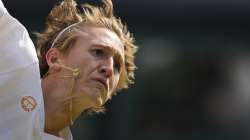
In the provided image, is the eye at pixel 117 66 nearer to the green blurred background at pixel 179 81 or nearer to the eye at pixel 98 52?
the eye at pixel 98 52

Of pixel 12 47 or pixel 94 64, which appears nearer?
pixel 12 47

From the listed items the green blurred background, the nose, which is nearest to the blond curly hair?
the nose

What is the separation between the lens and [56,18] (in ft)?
13.5

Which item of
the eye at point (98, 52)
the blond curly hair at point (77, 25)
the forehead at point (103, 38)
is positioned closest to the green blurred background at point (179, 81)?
the blond curly hair at point (77, 25)

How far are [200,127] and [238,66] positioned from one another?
82 centimetres

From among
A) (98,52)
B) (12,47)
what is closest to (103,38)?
(98,52)

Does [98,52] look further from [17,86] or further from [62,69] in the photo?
[17,86]

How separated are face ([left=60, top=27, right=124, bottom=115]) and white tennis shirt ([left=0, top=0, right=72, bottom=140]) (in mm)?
307

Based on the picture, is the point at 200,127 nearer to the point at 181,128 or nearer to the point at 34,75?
the point at 181,128

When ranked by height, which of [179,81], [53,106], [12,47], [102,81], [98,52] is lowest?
[179,81]

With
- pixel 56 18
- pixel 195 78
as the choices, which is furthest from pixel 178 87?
pixel 56 18

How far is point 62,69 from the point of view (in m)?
3.86

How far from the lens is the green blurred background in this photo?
8.95m

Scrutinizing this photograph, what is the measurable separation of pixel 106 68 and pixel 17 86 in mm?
487
